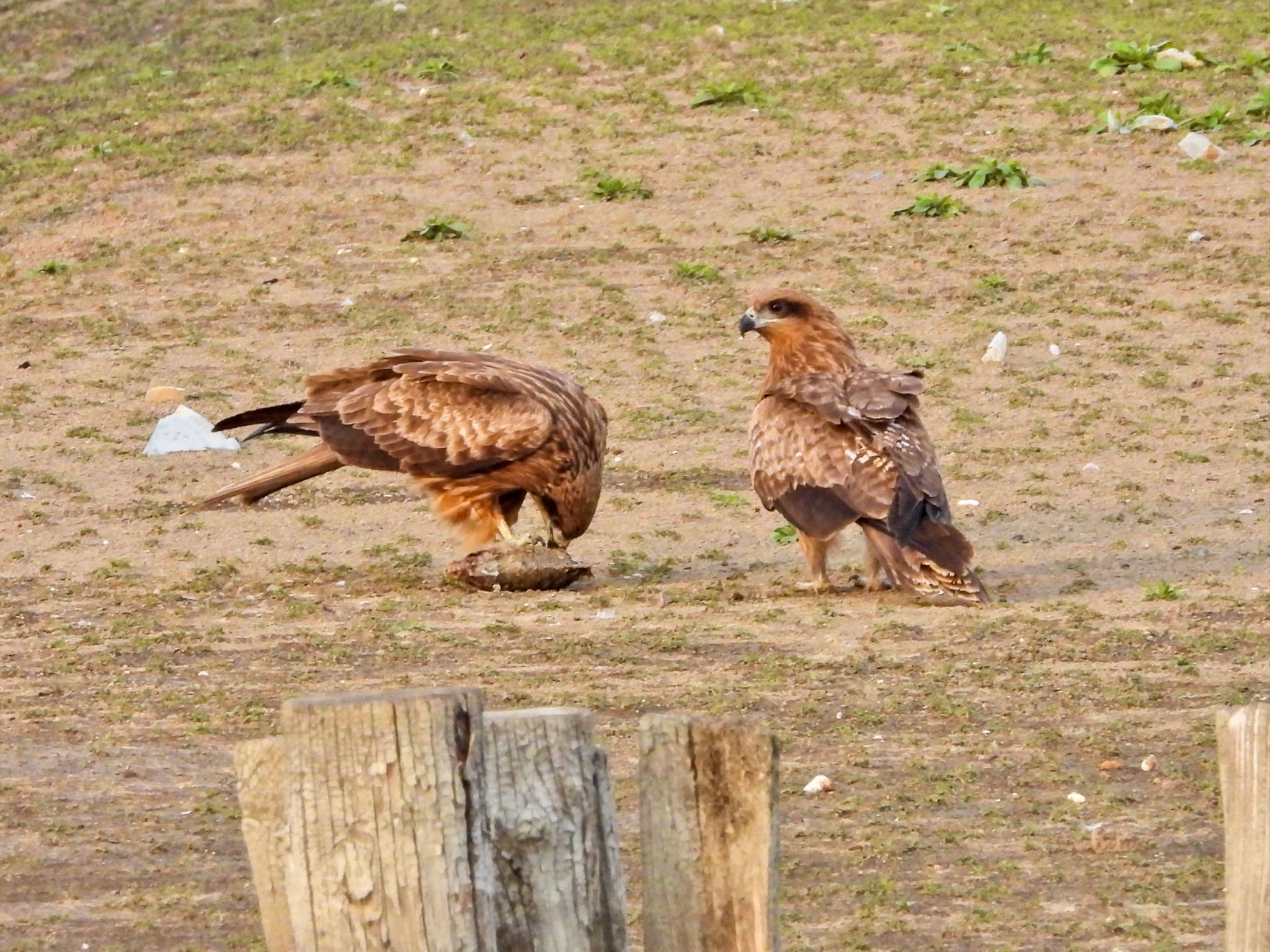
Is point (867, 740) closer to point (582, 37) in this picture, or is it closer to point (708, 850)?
point (708, 850)

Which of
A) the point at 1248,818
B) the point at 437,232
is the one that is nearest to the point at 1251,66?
the point at 437,232

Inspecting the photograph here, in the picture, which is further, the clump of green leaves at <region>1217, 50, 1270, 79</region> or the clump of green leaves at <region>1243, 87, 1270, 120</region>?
the clump of green leaves at <region>1217, 50, 1270, 79</region>

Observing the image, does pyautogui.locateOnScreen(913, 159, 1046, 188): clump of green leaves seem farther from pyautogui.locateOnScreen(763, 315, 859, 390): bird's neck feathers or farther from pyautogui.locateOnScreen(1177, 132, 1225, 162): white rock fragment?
pyautogui.locateOnScreen(763, 315, 859, 390): bird's neck feathers

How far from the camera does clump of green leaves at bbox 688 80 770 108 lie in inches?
605

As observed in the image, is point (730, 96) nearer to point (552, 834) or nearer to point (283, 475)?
point (283, 475)

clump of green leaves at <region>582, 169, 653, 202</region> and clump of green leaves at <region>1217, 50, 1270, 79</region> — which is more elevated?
clump of green leaves at <region>1217, 50, 1270, 79</region>

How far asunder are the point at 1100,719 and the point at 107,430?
5699mm

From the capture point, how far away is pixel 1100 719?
6516mm

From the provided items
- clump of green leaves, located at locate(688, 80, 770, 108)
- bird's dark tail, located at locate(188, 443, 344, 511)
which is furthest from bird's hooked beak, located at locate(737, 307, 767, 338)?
clump of green leaves, located at locate(688, 80, 770, 108)

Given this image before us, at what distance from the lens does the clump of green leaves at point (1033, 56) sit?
1600cm

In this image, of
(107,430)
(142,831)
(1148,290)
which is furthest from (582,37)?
(142,831)

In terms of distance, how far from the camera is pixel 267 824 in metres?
3.48

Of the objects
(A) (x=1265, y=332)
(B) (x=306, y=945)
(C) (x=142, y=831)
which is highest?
(B) (x=306, y=945)

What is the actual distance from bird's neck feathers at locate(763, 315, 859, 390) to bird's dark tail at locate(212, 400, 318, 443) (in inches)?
70.2
